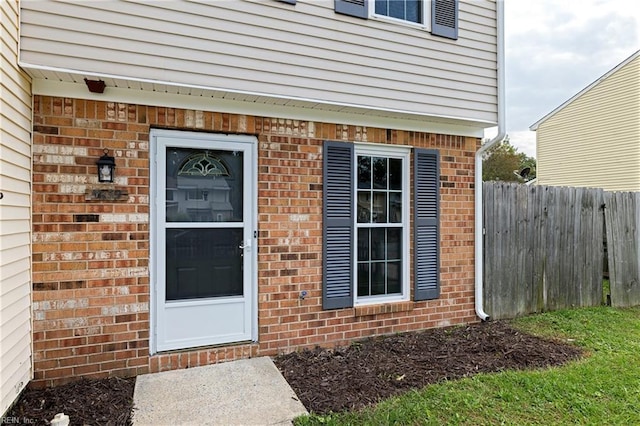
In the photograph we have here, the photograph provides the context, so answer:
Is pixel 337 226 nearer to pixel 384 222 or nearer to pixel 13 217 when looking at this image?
pixel 384 222

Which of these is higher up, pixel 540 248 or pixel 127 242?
pixel 127 242

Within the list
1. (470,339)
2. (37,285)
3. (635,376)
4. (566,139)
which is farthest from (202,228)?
(566,139)

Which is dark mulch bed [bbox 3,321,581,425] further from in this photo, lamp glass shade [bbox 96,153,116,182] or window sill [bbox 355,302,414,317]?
lamp glass shade [bbox 96,153,116,182]

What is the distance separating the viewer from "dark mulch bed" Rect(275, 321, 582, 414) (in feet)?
10.5

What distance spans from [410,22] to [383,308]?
3.23 m

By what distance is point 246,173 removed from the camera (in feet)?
12.8

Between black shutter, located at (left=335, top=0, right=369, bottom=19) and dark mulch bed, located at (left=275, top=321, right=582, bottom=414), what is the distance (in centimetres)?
346

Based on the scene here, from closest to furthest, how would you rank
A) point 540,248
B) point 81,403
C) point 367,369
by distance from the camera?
point 81,403, point 367,369, point 540,248

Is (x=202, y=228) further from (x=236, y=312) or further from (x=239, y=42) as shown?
(x=239, y=42)

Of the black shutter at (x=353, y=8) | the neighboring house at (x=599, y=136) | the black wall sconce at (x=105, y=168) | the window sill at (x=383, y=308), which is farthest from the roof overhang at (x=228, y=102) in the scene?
the neighboring house at (x=599, y=136)

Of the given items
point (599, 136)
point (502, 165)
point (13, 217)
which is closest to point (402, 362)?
point (13, 217)

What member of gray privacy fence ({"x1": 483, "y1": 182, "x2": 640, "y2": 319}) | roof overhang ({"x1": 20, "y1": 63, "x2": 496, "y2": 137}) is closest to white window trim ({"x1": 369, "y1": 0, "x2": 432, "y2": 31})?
roof overhang ({"x1": 20, "y1": 63, "x2": 496, "y2": 137})

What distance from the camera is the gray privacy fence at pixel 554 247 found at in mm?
5430

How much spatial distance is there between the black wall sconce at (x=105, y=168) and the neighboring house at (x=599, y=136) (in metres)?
13.5
